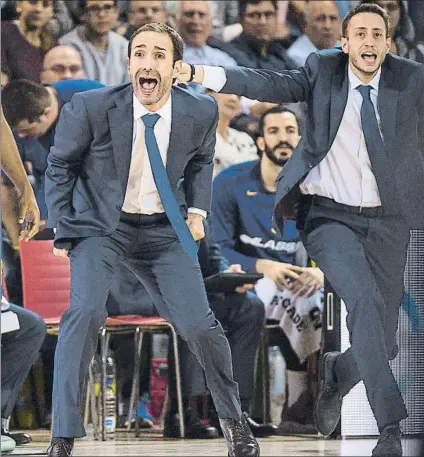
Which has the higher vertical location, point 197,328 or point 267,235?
point 267,235

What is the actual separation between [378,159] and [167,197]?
0.96 meters

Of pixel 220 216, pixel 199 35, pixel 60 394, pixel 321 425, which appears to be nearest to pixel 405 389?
pixel 321 425

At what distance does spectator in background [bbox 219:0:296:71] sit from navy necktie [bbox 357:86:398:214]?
2.38 metres

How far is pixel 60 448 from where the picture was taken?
473 centimetres

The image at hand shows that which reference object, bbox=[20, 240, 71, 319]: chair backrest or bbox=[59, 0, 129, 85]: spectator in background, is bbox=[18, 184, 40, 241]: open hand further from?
bbox=[59, 0, 129, 85]: spectator in background

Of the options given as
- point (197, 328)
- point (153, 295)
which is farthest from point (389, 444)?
point (153, 295)

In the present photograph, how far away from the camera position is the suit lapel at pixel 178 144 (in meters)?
5.07

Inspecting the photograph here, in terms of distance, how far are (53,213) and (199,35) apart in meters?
2.84

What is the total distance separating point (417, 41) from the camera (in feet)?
23.8

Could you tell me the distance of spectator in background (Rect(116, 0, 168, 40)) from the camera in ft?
24.5

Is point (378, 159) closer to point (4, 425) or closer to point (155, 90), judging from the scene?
point (155, 90)

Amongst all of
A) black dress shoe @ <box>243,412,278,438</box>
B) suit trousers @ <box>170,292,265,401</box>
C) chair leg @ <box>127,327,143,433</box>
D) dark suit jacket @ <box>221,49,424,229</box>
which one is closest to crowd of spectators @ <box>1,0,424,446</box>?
black dress shoe @ <box>243,412,278,438</box>

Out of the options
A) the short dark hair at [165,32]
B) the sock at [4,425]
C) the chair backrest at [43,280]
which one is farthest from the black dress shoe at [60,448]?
the chair backrest at [43,280]

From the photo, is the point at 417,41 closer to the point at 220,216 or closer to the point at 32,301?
the point at 220,216
